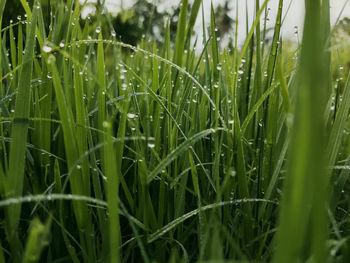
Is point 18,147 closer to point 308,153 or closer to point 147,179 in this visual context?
point 147,179

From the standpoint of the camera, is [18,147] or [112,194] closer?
[112,194]

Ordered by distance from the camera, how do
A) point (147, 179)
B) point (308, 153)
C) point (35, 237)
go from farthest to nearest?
point (147, 179), point (35, 237), point (308, 153)

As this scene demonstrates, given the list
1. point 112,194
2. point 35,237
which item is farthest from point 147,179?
point 35,237

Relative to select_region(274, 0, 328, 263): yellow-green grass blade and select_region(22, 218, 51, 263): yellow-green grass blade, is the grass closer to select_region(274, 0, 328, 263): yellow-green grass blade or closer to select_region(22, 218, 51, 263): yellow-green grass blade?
select_region(22, 218, 51, 263): yellow-green grass blade

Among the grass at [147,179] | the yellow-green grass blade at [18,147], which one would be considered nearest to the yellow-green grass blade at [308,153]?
the grass at [147,179]

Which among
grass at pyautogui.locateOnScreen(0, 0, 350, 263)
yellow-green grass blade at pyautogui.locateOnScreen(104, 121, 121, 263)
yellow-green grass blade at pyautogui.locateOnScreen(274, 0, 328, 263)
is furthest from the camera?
grass at pyautogui.locateOnScreen(0, 0, 350, 263)

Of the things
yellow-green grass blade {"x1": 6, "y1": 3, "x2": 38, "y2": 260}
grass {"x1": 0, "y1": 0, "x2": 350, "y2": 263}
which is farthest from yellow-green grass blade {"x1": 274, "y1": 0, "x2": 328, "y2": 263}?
yellow-green grass blade {"x1": 6, "y1": 3, "x2": 38, "y2": 260}

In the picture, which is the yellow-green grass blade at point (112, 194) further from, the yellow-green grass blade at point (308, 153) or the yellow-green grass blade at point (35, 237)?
the yellow-green grass blade at point (308, 153)

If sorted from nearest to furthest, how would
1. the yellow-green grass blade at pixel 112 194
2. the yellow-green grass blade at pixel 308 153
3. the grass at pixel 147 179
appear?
the yellow-green grass blade at pixel 308 153, the yellow-green grass blade at pixel 112 194, the grass at pixel 147 179

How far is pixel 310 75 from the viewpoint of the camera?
→ 0.84 feet

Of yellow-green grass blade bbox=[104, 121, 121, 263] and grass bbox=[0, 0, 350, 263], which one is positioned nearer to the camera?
yellow-green grass blade bbox=[104, 121, 121, 263]

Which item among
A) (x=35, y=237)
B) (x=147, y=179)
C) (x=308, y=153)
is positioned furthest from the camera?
(x=147, y=179)

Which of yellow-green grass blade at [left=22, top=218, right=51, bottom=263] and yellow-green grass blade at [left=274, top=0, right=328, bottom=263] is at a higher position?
yellow-green grass blade at [left=274, top=0, right=328, bottom=263]

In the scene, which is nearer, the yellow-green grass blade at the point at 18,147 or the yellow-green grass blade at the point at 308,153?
the yellow-green grass blade at the point at 308,153
